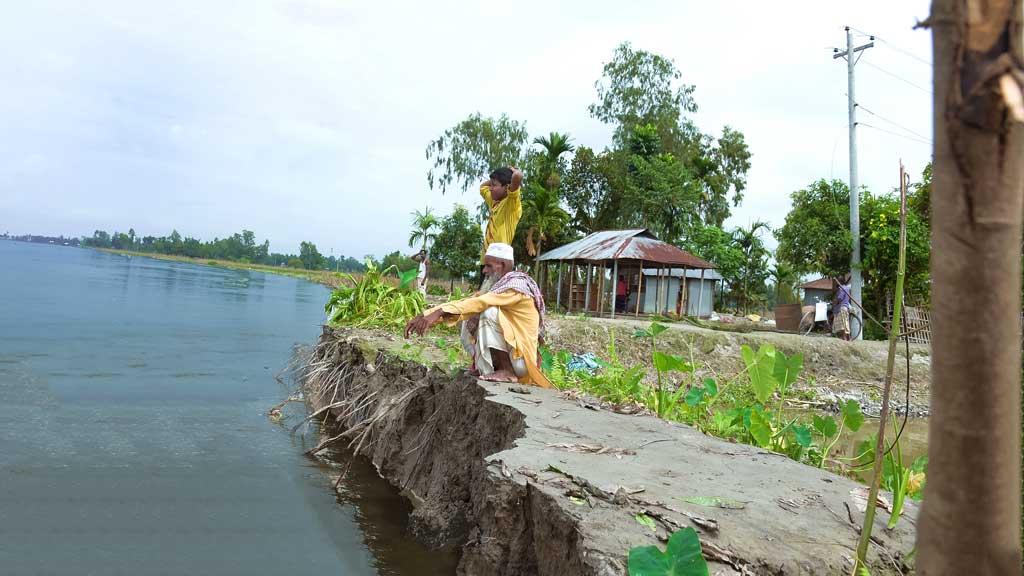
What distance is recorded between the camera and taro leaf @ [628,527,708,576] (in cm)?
224

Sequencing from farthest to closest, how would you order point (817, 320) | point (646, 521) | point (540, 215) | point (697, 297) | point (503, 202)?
1. point (697, 297)
2. point (540, 215)
3. point (817, 320)
4. point (503, 202)
5. point (646, 521)

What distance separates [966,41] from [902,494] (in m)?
2.52

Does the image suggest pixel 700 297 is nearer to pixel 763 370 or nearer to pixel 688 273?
pixel 688 273

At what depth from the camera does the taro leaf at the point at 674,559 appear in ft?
7.34

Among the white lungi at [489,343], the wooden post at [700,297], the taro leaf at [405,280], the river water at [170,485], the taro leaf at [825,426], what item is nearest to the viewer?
the river water at [170,485]

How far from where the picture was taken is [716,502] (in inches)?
116

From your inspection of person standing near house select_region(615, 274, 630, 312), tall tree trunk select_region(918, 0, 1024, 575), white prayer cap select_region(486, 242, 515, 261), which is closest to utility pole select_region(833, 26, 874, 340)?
person standing near house select_region(615, 274, 630, 312)

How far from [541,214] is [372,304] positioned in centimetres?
1681

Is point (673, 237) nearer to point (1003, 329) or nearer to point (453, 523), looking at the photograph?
point (453, 523)

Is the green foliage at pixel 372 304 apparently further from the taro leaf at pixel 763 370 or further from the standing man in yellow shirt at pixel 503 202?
the taro leaf at pixel 763 370

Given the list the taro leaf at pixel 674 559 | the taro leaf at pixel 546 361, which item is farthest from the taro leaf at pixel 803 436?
the taro leaf at pixel 674 559

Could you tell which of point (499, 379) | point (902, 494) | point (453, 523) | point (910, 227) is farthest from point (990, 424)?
point (910, 227)

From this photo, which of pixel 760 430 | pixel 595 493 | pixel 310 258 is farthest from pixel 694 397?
pixel 310 258

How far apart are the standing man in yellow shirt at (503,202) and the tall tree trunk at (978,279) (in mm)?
4712
